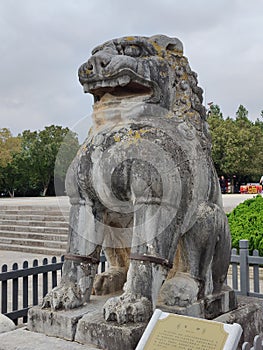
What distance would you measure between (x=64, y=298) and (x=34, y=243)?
8803 mm

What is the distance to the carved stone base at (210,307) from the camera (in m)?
2.74

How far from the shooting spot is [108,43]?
2924mm

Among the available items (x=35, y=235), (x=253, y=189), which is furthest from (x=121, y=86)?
(x=253, y=189)

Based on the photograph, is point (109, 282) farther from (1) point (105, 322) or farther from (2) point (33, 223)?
(2) point (33, 223)

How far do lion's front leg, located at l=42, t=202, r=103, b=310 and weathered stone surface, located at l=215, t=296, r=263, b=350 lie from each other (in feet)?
3.11

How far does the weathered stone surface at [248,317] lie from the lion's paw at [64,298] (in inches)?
38.3

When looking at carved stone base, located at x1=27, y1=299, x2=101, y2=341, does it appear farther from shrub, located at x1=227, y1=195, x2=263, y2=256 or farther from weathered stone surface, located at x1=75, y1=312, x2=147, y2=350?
shrub, located at x1=227, y1=195, x2=263, y2=256

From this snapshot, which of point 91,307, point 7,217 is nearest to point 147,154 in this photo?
point 91,307

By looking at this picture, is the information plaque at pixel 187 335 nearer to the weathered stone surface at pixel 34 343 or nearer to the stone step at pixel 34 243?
the weathered stone surface at pixel 34 343

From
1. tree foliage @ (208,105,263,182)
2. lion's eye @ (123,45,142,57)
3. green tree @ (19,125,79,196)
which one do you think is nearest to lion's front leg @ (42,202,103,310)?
lion's eye @ (123,45,142,57)

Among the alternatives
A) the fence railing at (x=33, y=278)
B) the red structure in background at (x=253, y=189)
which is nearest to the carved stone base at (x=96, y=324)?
the fence railing at (x=33, y=278)

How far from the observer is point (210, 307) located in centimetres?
296

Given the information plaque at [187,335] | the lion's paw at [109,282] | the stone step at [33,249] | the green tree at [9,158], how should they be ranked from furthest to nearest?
the green tree at [9,158] < the stone step at [33,249] < the lion's paw at [109,282] < the information plaque at [187,335]

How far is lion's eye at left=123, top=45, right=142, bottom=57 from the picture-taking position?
2873 mm
